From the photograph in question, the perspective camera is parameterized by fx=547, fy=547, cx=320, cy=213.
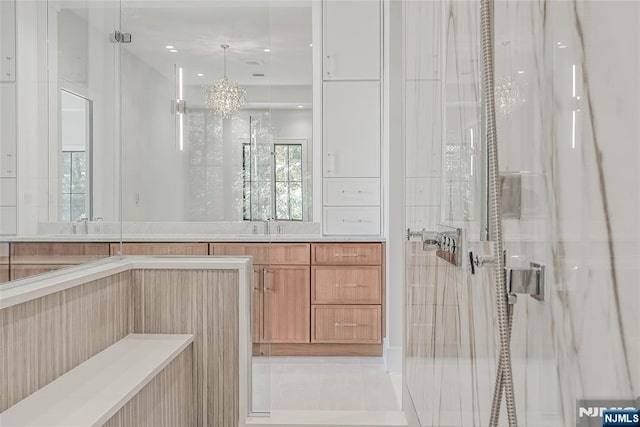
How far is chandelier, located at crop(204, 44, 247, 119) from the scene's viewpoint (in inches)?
95.5

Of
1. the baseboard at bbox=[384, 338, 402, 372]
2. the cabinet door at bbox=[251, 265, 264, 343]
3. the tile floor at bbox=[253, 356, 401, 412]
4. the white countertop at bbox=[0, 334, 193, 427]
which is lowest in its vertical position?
the tile floor at bbox=[253, 356, 401, 412]

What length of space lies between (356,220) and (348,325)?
768mm

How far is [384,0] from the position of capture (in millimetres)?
3785

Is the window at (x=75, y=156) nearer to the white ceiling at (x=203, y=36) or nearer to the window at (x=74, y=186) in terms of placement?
the window at (x=74, y=186)

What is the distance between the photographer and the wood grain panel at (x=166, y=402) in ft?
5.44

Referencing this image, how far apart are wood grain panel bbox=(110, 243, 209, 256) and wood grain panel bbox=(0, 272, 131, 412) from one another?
118 millimetres

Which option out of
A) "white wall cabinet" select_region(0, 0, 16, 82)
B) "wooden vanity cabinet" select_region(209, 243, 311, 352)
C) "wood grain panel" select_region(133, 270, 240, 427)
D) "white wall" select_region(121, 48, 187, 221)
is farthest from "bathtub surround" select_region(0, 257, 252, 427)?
"wooden vanity cabinet" select_region(209, 243, 311, 352)

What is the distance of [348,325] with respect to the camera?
3.71 meters

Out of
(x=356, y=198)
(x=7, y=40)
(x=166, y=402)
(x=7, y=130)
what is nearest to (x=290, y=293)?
(x=356, y=198)

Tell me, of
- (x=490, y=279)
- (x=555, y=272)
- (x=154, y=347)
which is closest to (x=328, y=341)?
(x=154, y=347)

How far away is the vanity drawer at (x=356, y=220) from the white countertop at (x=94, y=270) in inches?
66.1

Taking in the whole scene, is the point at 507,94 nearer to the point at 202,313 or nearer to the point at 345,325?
the point at 202,313

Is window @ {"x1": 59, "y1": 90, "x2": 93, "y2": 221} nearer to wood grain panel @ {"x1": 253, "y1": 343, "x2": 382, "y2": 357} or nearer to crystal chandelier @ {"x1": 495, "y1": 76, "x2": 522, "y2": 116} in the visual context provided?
crystal chandelier @ {"x1": 495, "y1": 76, "x2": 522, "y2": 116}

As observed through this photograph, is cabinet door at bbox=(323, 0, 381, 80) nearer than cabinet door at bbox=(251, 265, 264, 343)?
No
